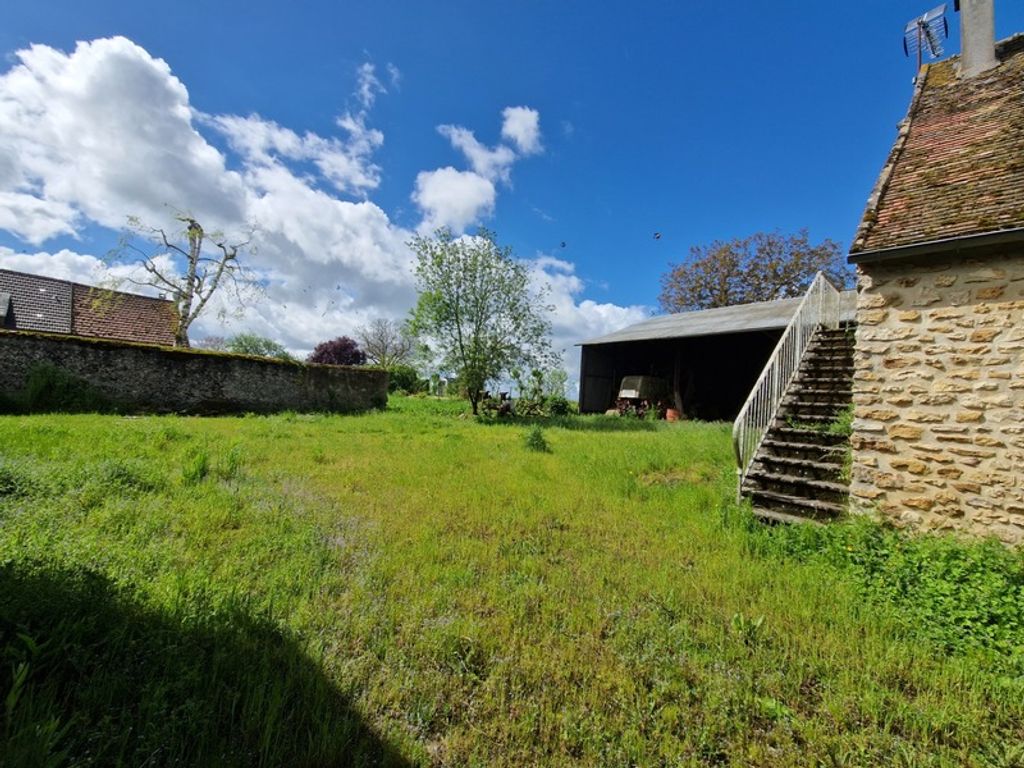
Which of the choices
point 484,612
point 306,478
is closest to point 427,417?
point 306,478

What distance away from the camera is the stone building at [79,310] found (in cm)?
1745

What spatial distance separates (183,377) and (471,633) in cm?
1516

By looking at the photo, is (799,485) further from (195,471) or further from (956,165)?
(195,471)

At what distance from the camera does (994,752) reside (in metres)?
2.10

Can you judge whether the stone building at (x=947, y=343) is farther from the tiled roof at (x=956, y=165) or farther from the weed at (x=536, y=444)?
the weed at (x=536, y=444)

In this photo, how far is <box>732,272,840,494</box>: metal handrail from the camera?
580cm

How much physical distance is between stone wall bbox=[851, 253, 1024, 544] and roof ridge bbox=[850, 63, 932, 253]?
45 cm

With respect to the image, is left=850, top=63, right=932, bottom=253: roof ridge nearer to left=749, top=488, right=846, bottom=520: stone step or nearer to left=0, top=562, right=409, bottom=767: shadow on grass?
left=749, top=488, right=846, bottom=520: stone step

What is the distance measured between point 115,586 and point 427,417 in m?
13.3

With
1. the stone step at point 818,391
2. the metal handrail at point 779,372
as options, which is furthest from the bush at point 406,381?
the stone step at point 818,391

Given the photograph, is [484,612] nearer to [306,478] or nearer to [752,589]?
[752,589]

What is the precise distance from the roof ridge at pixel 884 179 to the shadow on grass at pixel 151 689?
6.54 meters

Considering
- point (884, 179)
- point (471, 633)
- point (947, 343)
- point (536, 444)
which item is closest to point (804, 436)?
point (947, 343)

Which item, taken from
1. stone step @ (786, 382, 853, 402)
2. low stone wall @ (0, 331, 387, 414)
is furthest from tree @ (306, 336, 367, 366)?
stone step @ (786, 382, 853, 402)
